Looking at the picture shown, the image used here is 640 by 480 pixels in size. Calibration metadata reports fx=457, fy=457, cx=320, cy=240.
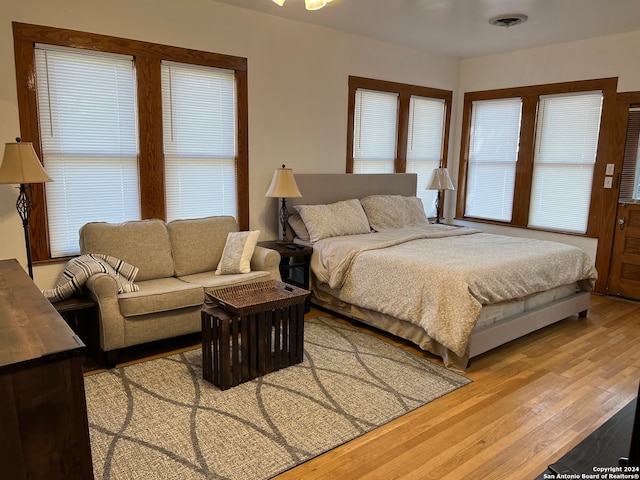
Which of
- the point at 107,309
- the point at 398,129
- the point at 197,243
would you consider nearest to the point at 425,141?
the point at 398,129

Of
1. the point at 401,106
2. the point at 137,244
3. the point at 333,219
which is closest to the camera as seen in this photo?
the point at 137,244

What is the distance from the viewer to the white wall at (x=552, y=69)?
4.71 meters

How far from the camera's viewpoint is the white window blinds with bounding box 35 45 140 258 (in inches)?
136

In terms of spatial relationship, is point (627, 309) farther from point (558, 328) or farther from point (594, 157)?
point (594, 157)

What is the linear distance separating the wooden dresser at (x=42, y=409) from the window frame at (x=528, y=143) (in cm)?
532

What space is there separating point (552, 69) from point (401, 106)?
1.74 meters

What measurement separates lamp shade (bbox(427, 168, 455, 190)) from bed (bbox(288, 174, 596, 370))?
0.80 metres

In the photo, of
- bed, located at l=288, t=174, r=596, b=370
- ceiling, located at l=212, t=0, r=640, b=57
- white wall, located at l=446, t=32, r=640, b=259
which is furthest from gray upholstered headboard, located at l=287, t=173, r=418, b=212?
ceiling, located at l=212, t=0, r=640, b=57

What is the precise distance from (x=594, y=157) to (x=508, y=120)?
1140 mm

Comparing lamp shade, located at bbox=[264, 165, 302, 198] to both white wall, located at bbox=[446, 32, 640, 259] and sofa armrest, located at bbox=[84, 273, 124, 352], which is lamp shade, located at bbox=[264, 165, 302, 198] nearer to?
sofa armrest, located at bbox=[84, 273, 124, 352]

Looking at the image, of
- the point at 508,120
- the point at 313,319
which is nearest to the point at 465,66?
the point at 508,120

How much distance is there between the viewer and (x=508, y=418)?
2.62 m

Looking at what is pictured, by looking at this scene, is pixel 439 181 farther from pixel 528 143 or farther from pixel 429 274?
pixel 429 274

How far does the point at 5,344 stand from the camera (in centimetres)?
134
